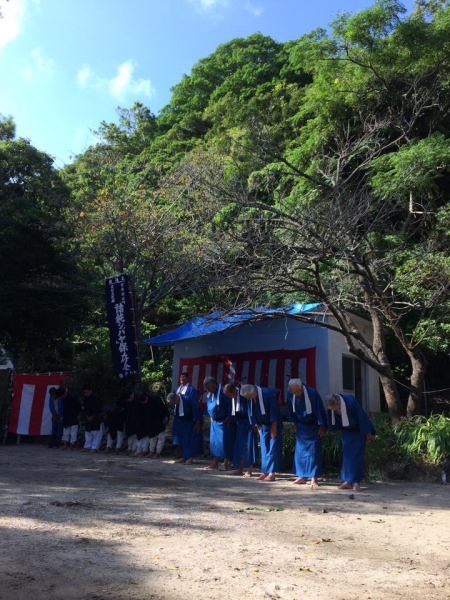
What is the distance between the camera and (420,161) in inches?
511

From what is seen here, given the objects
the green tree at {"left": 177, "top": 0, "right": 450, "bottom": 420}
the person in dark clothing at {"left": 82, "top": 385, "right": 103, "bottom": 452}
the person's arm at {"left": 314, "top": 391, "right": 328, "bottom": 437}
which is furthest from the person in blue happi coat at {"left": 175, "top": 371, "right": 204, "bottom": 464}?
the person's arm at {"left": 314, "top": 391, "right": 328, "bottom": 437}

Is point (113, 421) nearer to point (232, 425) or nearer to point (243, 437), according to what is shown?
point (232, 425)

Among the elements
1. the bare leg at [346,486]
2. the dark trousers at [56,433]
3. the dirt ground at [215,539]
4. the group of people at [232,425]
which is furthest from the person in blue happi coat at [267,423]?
the dark trousers at [56,433]

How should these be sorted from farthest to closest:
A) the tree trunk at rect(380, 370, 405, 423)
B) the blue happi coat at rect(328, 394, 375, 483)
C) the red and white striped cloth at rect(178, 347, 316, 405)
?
the red and white striped cloth at rect(178, 347, 316, 405)
the tree trunk at rect(380, 370, 405, 423)
the blue happi coat at rect(328, 394, 375, 483)

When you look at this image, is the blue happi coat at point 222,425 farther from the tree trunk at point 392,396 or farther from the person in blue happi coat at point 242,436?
the tree trunk at point 392,396

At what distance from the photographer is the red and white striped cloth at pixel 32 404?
13.4m

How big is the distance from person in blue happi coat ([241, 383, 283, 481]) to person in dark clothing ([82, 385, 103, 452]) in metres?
4.43

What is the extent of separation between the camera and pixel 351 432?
8.27m

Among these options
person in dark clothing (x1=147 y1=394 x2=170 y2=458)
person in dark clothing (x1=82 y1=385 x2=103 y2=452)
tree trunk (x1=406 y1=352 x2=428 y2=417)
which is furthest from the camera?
person in dark clothing (x1=82 y1=385 x2=103 y2=452)

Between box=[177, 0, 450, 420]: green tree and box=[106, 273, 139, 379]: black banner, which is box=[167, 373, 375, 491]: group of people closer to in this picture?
box=[177, 0, 450, 420]: green tree

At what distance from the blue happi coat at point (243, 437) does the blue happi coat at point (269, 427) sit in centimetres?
31

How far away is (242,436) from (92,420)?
4.06 m

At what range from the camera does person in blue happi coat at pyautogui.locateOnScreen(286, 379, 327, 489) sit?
8492 millimetres

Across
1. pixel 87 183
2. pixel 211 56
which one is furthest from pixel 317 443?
pixel 211 56
